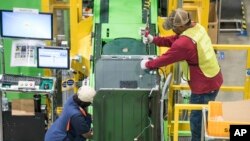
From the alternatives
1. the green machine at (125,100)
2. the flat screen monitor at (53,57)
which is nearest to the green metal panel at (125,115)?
the green machine at (125,100)

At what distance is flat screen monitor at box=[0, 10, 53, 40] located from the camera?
349 inches

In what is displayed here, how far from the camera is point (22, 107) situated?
905cm

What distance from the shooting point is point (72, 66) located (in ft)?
28.0

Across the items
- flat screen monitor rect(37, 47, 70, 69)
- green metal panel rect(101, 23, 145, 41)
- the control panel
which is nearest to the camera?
green metal panel rect(101, 23, 145, 41)

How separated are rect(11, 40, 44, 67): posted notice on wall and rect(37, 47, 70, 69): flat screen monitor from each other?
8.4 inches

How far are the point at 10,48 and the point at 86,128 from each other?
300 centimetres

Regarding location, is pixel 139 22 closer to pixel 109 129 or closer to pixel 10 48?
pixel 109 129

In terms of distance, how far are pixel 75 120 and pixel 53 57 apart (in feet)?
5.52

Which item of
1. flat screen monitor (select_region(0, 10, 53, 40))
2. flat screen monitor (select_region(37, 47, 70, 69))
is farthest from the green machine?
flat screen monitor (select_region(0, 10, 53, 40))

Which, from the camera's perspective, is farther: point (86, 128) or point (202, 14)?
point (202, 14)

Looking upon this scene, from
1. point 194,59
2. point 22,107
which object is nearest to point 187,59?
point 194,59

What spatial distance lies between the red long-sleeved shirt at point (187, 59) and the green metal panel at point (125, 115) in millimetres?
409

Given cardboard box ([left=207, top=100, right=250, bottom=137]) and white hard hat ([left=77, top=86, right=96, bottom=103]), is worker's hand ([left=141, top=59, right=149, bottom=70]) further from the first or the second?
cardboard box ([left=207, top=100, right=250, bottom=137])

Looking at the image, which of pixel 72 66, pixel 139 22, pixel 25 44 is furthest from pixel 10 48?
pixel 139 22
